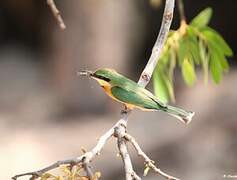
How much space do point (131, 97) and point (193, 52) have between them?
509mm

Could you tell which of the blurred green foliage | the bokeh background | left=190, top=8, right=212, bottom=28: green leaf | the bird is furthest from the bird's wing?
the bokeh background

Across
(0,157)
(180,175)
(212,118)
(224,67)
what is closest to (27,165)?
(0,157)

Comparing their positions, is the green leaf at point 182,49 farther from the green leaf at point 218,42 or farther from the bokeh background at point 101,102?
the bokeh background at point 101,102

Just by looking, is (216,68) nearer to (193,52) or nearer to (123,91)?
(193,52)

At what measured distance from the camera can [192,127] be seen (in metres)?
3.69

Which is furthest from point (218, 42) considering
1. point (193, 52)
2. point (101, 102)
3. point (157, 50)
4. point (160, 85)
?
point (101, 102)

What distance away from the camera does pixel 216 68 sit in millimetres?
1473

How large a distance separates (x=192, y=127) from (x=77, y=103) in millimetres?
761

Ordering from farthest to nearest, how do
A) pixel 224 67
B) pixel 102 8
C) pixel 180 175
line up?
pixel 102 8 → pixel 180 175 → pixel 224 67

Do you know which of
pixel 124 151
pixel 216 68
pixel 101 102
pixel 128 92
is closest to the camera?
pixel 124 151

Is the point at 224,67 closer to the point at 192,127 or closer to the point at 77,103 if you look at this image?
the point at 192,127

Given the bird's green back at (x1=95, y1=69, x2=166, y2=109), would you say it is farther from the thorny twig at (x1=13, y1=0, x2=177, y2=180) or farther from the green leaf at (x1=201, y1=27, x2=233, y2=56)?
the green leaf at (x1=201, y1=27, x2=233, y2=56)

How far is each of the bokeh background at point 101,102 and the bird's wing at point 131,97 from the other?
231 centimetres

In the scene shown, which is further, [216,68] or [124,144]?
[216,68]
